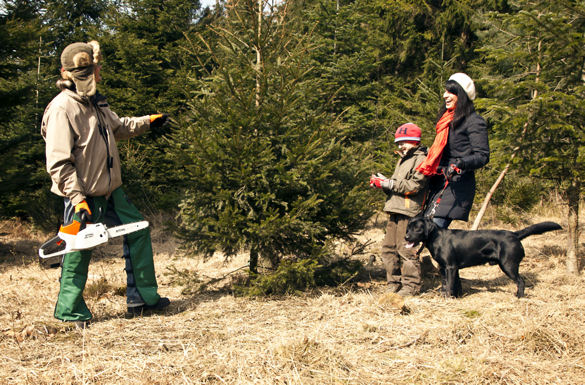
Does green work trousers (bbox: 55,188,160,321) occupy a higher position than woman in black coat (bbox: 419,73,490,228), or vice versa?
woman in black coat (bbox: 419,73,490,228)

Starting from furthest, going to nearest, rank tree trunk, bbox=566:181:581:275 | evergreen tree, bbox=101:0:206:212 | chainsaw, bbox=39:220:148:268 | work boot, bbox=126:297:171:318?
evergreen tree, bbox=101:0:206:212
tree trunk, bbox=566:181:581:275
work boot, bbox=126:297:171:318
chainsaw, bbox=39:220:148:268

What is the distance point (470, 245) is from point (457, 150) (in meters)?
1.01

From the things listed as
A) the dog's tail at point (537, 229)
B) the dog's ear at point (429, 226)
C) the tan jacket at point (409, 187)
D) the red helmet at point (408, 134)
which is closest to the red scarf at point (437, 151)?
the tan jacket at point (409, 187)

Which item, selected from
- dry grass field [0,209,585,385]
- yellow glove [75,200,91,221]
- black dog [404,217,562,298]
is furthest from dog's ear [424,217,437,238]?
yellow glove [75,200,91,221]

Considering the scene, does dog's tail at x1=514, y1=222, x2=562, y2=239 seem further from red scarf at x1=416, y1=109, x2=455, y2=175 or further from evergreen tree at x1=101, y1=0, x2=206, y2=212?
evergreen tree at x1=101, y1=0, x2=206, y2=212

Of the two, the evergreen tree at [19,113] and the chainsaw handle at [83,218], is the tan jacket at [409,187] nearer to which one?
the chainsaw handle at [83,218]

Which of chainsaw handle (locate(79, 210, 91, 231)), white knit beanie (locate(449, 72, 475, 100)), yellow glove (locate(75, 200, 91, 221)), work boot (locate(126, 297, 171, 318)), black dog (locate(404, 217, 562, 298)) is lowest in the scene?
work boot (locate(126, 297, 171, 318))

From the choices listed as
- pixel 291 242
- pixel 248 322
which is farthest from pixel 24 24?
pixel 248 322

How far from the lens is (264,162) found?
4.53 m

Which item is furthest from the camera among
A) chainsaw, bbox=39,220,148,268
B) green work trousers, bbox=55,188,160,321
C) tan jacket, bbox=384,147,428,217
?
tan jacket, bbox=384,147,428,217

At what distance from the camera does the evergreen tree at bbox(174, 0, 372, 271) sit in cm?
443

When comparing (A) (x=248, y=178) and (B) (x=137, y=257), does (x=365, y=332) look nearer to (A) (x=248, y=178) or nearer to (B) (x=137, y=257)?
(A) (x=248, y=178)

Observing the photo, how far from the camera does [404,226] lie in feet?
15.8

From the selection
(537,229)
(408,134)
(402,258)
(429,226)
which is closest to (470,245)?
(429,226)
